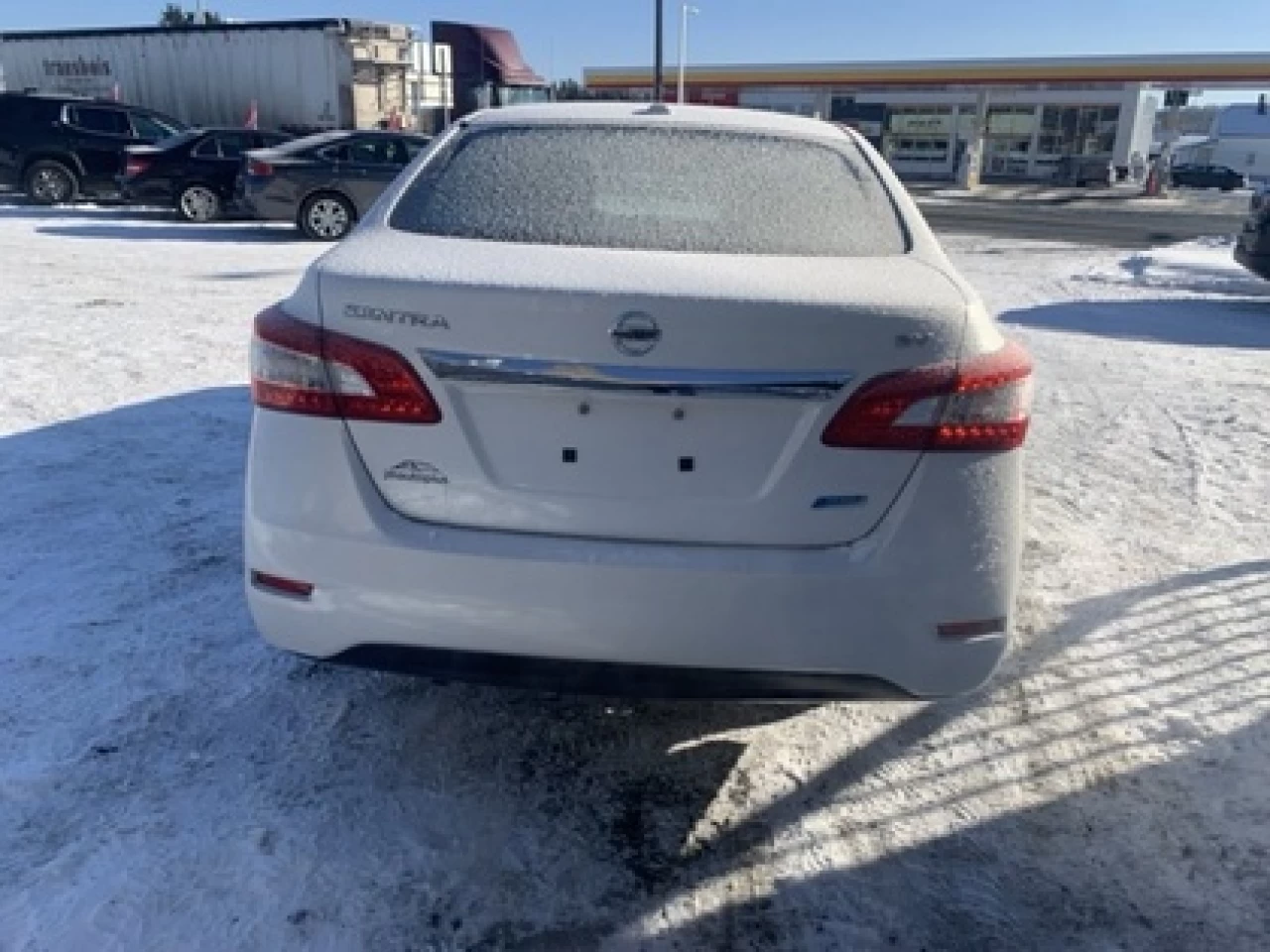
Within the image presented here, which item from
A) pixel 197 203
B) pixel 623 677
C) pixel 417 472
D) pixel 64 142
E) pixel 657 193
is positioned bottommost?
pixel 197 203

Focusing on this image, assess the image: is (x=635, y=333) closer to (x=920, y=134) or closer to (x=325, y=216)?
(x=325, y=216)

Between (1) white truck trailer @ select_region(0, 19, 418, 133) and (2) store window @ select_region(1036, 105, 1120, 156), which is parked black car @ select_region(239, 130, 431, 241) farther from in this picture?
(2) store window @ select_region(1036, 105, 1120, 156)

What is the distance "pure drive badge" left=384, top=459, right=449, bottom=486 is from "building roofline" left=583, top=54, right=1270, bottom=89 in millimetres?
47276

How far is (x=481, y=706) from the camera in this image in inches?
118

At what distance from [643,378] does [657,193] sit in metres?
0.96

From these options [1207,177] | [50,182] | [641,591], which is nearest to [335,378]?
[641,591]

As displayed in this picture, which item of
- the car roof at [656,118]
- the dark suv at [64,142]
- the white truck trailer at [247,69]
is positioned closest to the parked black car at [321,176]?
the dark suv at [64,142]

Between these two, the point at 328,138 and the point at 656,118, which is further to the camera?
the point at 328,138

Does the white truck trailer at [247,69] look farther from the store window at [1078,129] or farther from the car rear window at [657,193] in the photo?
the store window at [1078,129]

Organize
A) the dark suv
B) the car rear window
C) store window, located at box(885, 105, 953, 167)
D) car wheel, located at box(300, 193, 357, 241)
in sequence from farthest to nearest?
store window, located at box(885, 105, 953, 167) < the dark suv < car wheel, located at box(300, 193, 357, 241) < the car rear window

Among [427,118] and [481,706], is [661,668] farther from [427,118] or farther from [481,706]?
[427,118]

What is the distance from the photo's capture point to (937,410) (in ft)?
7.06

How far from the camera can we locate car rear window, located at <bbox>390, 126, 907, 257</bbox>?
2.59 metres

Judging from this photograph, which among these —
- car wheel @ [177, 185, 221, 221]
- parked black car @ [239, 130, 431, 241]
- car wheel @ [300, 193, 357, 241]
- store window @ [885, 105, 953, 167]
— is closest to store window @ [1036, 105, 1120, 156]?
store window @ [885, 105, 953, 167]
